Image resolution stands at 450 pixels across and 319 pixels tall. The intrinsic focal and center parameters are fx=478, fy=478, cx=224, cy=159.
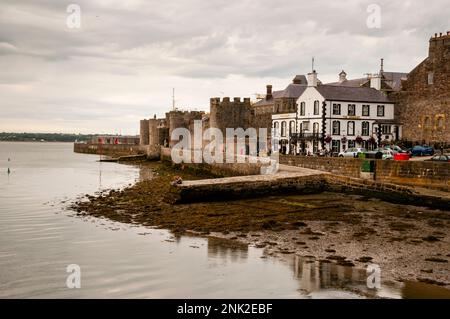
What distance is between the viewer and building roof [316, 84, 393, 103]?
41.2 m

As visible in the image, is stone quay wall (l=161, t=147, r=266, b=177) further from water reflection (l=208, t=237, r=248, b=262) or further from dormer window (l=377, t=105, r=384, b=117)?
dormer window (l=377, t=105, r=384, b=117)

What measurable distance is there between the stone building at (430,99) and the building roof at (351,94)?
1.95 meters

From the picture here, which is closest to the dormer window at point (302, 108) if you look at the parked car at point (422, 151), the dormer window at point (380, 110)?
the dormer window at point (380, 110)

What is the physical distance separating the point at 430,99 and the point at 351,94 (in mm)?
6547

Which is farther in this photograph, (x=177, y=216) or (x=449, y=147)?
(x=449, y=147)

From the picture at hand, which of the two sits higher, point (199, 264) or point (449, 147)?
point (449, 147)

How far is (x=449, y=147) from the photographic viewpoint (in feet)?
117

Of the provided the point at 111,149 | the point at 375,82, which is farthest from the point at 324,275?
the point at 111,149

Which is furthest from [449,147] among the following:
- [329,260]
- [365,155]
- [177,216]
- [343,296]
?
[343,296]

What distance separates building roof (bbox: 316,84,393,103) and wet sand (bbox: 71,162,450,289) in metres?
20.8

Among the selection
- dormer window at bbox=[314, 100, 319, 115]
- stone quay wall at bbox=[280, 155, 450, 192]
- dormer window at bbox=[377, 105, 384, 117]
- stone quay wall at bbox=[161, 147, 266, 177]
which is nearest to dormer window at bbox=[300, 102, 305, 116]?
dormer window at bbox=[314, 100, 319, 115]

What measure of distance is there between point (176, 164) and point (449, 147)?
23115 mm

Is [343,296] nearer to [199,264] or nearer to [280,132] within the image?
[199,264]
